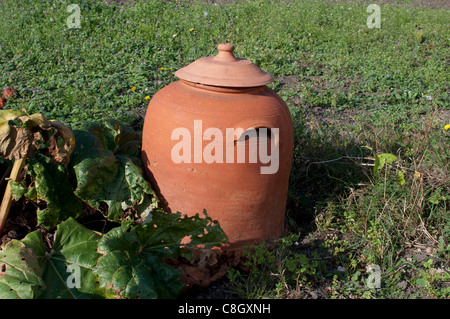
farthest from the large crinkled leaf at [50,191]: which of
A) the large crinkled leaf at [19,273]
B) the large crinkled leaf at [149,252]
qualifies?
the large crinkled leaf at [149,252]

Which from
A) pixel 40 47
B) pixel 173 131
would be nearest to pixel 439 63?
pixel 173 131

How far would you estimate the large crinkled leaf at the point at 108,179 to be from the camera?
8.86 ft

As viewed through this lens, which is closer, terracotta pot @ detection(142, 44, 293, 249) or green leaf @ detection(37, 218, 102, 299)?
green leaf @ detection(37, 218, 102, 299)

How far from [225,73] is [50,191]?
4.00 ft

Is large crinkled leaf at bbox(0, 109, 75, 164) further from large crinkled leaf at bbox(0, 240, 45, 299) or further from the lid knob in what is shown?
the lid knob

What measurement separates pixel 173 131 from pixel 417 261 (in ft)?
5.79

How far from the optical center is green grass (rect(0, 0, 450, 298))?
2963 mm

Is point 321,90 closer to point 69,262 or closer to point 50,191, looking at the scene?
point 50,191

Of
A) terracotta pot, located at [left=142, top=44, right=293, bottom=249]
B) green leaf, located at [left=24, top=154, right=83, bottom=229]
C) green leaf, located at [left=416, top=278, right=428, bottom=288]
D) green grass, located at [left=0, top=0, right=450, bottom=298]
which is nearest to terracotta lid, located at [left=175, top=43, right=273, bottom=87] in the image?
terracotta pot, located at [left=142, top=44, right=293, bottom=249]

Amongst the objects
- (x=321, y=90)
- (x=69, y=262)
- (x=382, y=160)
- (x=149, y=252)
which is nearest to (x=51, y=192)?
(x=69, y=262)

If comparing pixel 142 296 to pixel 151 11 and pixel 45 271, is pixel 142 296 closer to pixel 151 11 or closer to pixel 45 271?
pixel 45 271

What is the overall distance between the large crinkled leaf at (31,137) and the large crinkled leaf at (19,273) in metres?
0.51

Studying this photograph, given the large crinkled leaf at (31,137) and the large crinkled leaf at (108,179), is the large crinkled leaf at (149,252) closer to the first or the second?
the large crinkled leaf at (108,179)

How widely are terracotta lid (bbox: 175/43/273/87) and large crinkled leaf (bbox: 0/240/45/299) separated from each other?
51.5 inches
